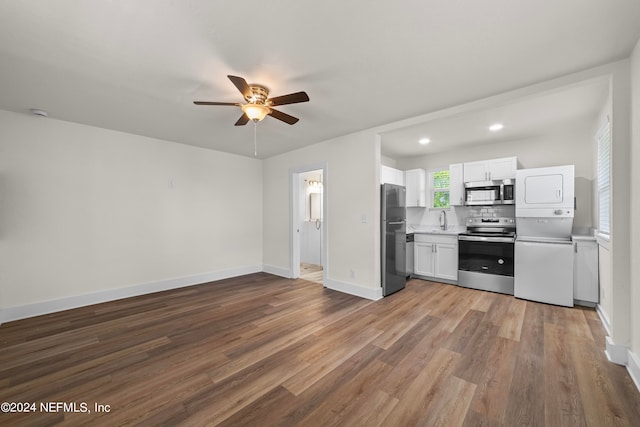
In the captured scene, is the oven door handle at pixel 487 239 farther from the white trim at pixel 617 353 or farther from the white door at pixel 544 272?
the white trim at pixel 617 353

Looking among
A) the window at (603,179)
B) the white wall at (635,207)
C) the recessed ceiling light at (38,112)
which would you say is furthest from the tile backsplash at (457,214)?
the recessed ceiling light at (38,112)

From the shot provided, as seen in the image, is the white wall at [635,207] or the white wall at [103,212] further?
the white wall at [103,212]

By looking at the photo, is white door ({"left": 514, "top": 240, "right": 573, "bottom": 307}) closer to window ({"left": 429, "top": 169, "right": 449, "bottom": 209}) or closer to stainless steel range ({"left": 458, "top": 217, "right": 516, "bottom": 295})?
stainless steel range ({"left": 458, "top": 217, "right": 516, "bottom": 295})

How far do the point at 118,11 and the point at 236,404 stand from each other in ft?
9.04

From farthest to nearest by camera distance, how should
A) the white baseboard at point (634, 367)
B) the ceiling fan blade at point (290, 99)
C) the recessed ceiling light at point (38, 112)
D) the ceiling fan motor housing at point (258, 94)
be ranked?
the recessed ceiling light at point (38, 112)
the ceiling fan motor housing at point (258, 94)
the ceiling fan blade at point (290, 99)
the white baseboard at point (634, 367)

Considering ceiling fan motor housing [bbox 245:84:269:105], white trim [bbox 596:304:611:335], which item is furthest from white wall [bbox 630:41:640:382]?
ceiling fan motor housing [bbox 245:84:269:105]

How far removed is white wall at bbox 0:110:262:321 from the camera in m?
3.22

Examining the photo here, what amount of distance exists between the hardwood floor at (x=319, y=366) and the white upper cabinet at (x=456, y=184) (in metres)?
1.98

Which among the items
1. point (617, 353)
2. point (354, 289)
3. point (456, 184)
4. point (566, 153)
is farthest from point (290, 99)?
point (566, 153)

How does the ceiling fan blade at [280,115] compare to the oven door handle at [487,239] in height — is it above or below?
above

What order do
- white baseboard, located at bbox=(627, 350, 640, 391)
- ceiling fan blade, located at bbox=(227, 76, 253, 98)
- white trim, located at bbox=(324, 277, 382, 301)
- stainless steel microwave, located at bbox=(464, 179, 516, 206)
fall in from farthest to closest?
stainless steel microwave, located at bbox=(464, 179, 516, 206) → white trim, located at bbox=(324, 277, 382, 301) → ceiling fan blade, located at bbox=(227, 76, 253, 98) → white baseboard, located at bbox=(627, 350, 640, 391)

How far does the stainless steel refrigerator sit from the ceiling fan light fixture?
222 cm

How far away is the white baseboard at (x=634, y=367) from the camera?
1.87 m

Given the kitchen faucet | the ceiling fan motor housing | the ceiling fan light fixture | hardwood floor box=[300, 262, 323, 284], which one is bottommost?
hardwood floor box=[300, 262, 323, 284]
